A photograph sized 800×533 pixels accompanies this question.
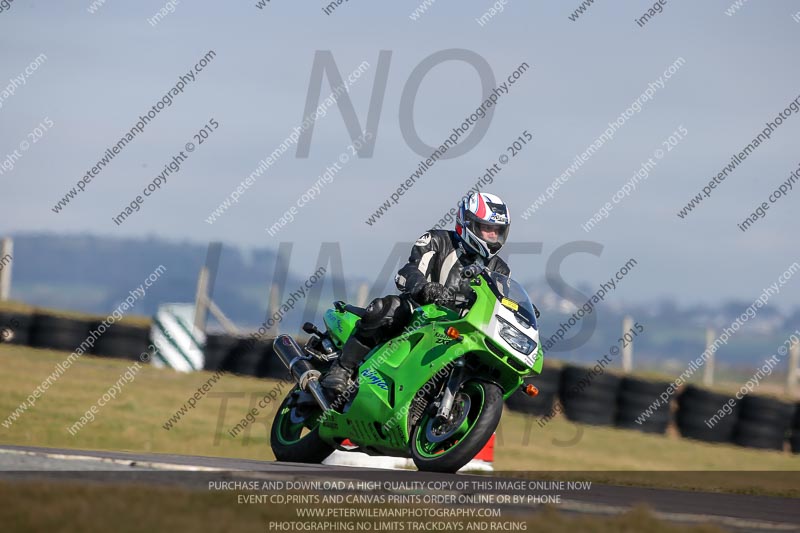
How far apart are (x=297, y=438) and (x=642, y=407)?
40.7 ft

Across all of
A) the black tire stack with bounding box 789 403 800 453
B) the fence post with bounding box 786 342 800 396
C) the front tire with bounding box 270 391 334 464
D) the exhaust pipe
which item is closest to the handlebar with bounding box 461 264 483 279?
the exhaust pipe

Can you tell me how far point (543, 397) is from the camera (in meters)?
20.9

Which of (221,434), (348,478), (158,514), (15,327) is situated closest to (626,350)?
(221,434)

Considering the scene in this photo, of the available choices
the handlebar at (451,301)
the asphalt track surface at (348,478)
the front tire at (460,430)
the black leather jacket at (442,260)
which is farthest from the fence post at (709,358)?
the asphalt track surface at (348,478)

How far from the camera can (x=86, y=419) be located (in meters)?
14.7

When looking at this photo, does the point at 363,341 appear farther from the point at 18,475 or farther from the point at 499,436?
the point at 499,436

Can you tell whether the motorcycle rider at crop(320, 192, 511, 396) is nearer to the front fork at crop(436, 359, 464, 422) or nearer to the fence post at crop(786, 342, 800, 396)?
the front fork at crop(436, 359, 464, 422)

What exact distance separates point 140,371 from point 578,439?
26.4ft

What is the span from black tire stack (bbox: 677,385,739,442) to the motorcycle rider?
40.8ft

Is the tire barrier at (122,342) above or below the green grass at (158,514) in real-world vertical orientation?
below

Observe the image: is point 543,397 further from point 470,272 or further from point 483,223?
point 470,272

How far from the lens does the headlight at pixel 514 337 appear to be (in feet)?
28.0

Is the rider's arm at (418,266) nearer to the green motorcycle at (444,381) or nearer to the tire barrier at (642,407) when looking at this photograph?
the green motorcycle at (444,381)

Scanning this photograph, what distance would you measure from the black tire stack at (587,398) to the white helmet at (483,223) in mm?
12009
